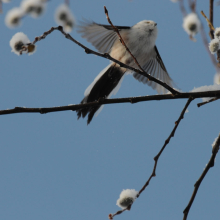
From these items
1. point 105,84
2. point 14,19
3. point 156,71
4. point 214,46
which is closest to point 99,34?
point 105,84

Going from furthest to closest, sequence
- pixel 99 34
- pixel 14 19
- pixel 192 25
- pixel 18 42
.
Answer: pixel 99 34
pixel 18 42
pixel 192 25
pixel 14 19

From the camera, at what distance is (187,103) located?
87.6 inches

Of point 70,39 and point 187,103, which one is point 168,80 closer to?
point 187,103

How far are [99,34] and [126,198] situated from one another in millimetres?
2185

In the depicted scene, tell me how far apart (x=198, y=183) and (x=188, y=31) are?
1.00 meters

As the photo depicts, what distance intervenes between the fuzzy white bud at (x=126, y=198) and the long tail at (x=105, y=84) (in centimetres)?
156

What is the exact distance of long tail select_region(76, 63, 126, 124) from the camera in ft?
11.6

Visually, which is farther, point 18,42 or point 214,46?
point 214,46

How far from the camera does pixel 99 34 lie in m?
3.63

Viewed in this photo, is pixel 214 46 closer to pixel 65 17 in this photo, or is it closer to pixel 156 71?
pixel 65 17

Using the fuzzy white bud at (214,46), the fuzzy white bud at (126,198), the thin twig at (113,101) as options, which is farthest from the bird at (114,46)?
the fuzzy white bud at (126,198)

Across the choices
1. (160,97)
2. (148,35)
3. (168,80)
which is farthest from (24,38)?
(168,80)

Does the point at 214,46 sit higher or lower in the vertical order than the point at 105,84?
lower

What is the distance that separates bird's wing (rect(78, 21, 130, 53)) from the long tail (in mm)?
261
